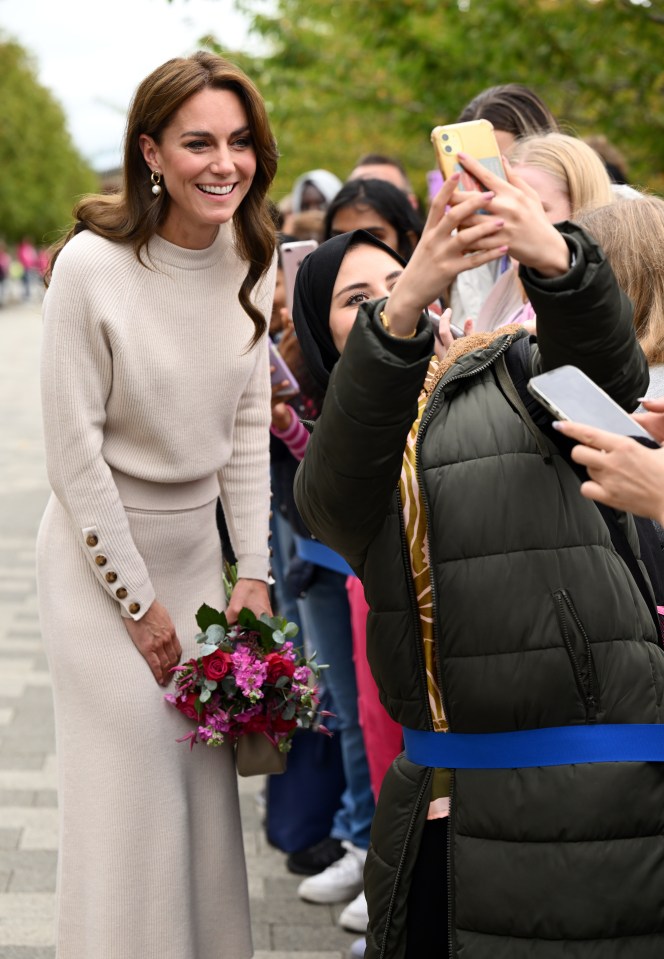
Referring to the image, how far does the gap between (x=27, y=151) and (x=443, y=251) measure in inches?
2563

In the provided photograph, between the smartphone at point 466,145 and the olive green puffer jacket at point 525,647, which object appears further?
the olive green puffer jacket at point 525,647

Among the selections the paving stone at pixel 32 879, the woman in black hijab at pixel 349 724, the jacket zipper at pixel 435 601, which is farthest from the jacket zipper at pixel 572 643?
the paving stone at pixel 32 879

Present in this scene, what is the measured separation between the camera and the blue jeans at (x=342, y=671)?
4547mm

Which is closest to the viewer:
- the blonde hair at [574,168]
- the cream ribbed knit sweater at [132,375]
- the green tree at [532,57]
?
the cream ribbed knit sweater at [132,375]

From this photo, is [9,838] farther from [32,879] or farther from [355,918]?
[355,918]

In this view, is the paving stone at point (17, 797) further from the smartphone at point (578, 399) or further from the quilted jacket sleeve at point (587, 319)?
the smartphone at point (578, 399)

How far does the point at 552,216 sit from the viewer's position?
3742mm

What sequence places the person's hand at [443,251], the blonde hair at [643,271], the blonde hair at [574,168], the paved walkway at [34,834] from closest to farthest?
1. the person's hand at [443,251]
2. the blonde hair at [643,271]
3. the blonde hair at [574,168]
4. the paved walkway at [34,834]

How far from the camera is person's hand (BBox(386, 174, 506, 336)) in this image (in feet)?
6.20

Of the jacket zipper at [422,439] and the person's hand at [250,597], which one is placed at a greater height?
the jacket zipper at [422,439]

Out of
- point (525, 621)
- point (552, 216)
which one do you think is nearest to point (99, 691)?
point (525, 621)

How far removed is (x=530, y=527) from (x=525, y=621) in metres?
0.15

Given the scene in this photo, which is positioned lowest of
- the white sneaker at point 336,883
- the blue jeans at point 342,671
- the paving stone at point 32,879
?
the paving stone at point 32,879

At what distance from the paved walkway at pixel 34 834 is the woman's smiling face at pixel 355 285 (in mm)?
1548
